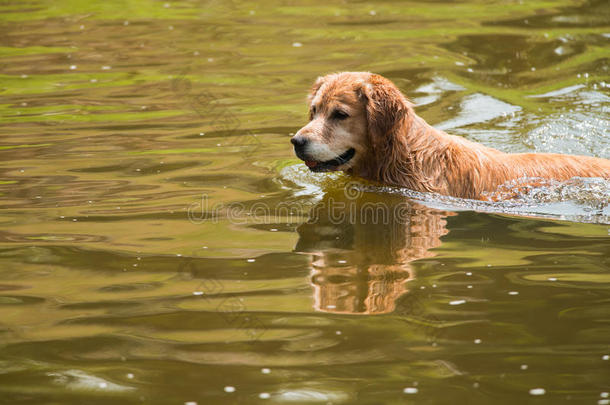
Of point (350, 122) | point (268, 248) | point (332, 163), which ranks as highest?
point (350, 122)

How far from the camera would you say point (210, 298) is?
6055 millimetres

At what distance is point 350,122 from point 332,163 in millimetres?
498

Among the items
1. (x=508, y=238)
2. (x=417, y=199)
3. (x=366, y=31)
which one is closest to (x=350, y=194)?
(x=417, y=199)

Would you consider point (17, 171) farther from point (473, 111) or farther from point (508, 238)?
point (473, 111)
